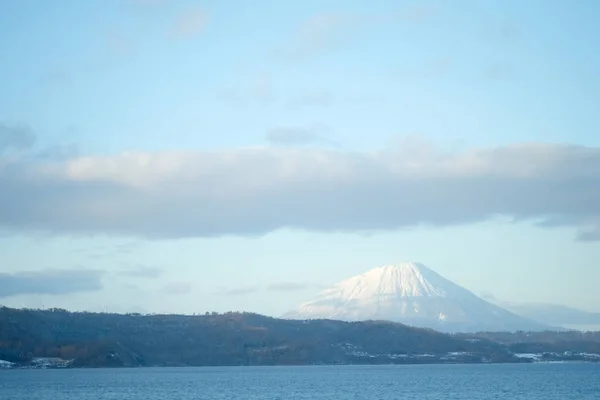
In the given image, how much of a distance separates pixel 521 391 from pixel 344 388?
86.7ft

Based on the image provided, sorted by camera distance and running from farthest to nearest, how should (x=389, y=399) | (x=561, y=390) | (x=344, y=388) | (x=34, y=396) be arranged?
(x=344, y=388) → (x=561, y=390) → (x=34, y=396) → (x=389, y=399)

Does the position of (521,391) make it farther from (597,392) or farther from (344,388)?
(344,388)

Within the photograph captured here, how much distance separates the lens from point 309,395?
387ft

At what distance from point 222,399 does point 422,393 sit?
2719 cm

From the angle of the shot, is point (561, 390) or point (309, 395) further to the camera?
point (561, 390)

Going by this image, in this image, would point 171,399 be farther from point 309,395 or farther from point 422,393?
point 422,393

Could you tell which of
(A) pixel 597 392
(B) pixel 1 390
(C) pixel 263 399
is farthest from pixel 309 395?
(B) pixel 1 390

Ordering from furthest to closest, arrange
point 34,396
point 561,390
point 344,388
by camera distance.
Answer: point 344,388 < point 561,390 < point 34,396

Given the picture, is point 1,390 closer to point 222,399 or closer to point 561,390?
point 222,399

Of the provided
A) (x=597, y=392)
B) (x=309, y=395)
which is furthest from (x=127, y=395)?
(x=597, y=392)

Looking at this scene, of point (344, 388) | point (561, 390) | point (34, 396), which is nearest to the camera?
point (34, 396)

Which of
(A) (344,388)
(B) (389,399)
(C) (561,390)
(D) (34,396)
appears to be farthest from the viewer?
(A) (344,388)

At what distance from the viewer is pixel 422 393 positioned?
119 metres

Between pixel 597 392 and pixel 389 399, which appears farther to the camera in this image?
pixel 597 392
